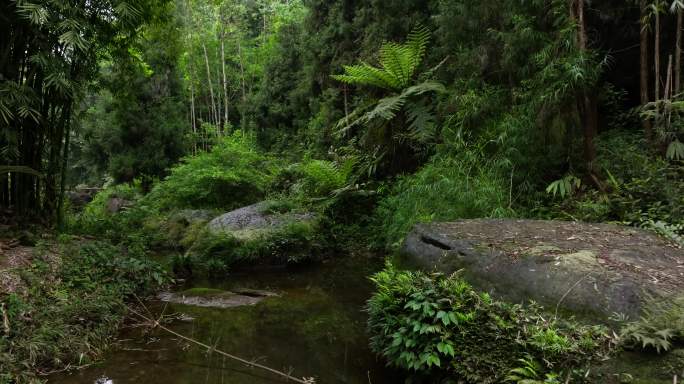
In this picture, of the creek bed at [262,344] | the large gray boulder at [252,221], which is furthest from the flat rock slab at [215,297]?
the large gray boulder at [252,221]

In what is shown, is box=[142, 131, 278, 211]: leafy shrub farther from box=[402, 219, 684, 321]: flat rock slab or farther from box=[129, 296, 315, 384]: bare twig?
box=[402, 219, 684, 321]: flat rock slab

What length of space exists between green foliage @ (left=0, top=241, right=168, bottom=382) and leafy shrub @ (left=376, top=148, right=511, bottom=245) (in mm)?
3468

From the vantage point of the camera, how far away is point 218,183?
34.0 feet

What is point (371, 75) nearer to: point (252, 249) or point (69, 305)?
point (252, 249)

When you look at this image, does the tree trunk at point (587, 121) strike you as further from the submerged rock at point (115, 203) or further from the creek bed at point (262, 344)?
the submerged rock at point (115, 203)

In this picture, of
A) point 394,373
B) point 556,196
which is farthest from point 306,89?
point 394,373

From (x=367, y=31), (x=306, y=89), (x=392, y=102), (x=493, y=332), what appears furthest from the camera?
(x=306, y=89)

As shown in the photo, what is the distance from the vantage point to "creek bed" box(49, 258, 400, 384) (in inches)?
128

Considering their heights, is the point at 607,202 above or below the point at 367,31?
below

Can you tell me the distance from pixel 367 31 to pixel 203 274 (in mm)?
6894

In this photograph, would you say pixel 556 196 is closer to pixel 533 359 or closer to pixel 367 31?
pixel 533 359

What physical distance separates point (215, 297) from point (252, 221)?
8.27ft

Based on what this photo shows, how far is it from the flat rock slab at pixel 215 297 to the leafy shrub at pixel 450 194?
2202mm

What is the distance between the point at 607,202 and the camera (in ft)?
16.0
